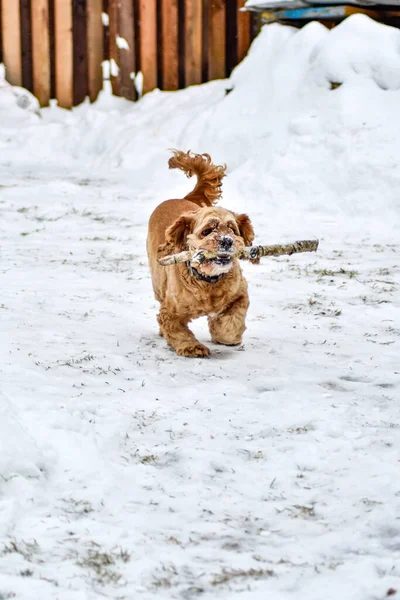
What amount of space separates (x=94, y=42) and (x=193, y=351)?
861cm

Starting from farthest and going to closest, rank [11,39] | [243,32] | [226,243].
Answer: [11,39] → [243,32] → [226,243]

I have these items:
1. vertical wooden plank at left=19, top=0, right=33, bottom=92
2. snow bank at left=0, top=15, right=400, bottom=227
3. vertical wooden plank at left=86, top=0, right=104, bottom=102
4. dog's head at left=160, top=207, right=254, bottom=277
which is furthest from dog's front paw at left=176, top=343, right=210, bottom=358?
vertical wooden plank at left=19, top=0, right=33, bottom=92

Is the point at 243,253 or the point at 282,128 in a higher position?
the point at 243,253

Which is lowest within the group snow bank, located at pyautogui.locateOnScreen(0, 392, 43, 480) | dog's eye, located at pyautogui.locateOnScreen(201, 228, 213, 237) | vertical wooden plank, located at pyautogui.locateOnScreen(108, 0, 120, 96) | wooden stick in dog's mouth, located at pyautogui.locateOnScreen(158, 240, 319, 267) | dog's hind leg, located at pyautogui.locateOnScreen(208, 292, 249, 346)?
dog's hind leg, located at pyautogui.locateOnScreen(208, 292, 249, 346)

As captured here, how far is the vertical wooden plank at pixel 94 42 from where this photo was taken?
1171cm

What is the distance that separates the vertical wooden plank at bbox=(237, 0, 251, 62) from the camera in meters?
11.3

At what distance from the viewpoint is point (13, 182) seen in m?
9.95

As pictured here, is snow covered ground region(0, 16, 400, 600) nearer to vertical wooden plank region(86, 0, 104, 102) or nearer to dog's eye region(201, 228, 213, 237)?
dog's eye region(201, 228, 213, 237)

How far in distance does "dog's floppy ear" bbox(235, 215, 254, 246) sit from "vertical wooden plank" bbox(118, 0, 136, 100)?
7958mm

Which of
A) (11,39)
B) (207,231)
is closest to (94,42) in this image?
(11,39)

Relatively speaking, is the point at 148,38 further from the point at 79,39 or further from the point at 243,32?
the point at 243,32

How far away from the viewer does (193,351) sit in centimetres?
431

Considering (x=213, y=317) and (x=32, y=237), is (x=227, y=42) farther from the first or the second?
(x=213, y=317)

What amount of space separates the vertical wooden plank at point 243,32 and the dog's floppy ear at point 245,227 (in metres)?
7.58
